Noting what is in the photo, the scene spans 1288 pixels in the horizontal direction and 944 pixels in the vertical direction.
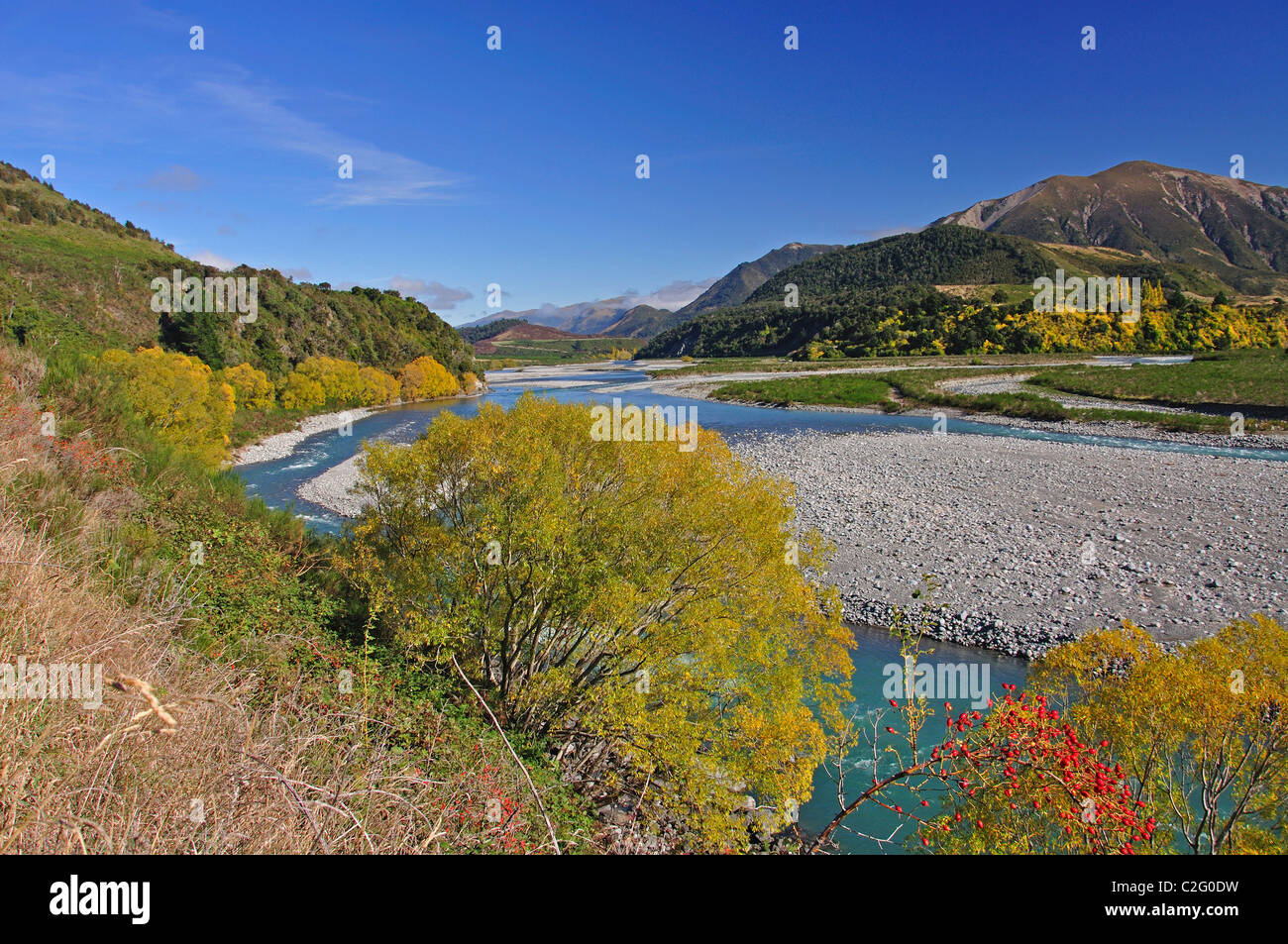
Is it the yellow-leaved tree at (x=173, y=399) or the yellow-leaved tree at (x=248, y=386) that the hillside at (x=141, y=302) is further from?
the yellow-leaved tree at (x=248, y=386)

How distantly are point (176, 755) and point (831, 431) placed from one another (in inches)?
1745

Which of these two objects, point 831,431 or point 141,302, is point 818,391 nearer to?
point 831,431

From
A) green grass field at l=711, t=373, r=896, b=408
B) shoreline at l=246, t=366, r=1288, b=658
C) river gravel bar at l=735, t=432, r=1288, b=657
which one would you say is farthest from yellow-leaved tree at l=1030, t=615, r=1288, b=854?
green grass field at l=711, t=373, r=896, b=408

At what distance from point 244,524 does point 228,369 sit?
49.5m

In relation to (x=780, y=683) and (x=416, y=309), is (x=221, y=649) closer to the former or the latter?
(x=780, y=683)

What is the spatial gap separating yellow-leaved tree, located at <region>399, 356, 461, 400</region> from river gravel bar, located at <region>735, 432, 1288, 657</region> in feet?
209

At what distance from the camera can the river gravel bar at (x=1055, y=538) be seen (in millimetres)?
15281

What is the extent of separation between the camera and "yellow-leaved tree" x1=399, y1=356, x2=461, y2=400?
82.6m

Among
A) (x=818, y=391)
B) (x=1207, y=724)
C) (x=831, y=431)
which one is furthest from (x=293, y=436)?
(x=1207, y=724)

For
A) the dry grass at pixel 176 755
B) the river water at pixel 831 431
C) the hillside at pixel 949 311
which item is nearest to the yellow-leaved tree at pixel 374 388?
the river water at pixel 831 431

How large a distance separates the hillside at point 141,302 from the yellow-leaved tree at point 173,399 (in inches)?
197

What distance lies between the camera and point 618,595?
869cm

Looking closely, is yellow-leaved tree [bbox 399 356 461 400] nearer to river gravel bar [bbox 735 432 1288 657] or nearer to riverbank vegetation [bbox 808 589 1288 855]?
river gravel bar [bbox 735 432 1288 657]
